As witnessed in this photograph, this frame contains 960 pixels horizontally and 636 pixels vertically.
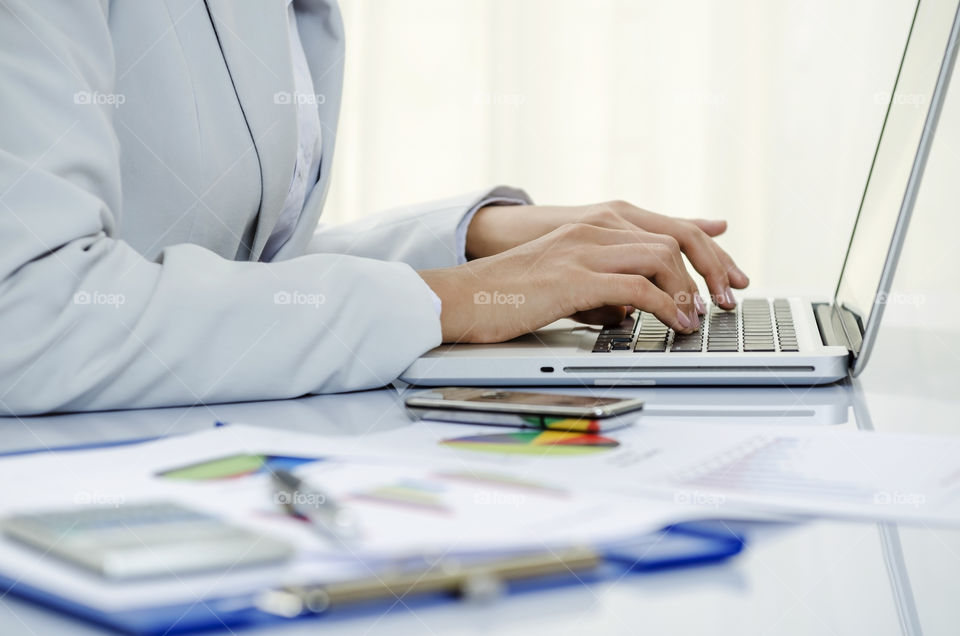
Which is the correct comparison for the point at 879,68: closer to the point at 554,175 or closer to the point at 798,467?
the point at 554,175

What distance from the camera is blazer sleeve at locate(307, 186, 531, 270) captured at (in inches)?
41.7

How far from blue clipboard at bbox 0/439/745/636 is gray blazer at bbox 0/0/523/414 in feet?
1.09

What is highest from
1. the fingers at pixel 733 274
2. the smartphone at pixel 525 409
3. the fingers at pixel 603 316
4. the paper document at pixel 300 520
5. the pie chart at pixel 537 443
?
the paper document at pixel 300 520

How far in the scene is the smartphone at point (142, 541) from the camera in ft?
0.82

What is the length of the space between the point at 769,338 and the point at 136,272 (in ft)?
1.58

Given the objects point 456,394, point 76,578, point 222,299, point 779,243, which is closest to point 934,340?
point 456,394

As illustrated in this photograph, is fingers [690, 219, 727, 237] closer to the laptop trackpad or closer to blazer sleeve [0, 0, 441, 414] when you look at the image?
the laptop trackpad

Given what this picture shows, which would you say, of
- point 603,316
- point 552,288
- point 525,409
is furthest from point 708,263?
point 525,409

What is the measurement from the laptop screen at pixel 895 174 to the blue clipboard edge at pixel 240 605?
16.2 inches

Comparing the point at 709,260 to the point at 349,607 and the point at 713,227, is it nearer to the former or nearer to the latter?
the point at 713,227

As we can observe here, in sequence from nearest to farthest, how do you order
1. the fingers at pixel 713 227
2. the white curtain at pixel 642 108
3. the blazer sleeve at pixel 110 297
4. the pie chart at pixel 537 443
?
1. the pie chart at pixel 537 443
2. the blazer sleeve at pixel 110 297
3. the fingers at pixel 713 227
4. the white curtain at pixel 642 108

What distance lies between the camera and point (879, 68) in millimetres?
2125

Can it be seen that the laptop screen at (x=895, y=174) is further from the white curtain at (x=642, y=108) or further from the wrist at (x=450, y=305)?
the white curtain at (x=642, y=108)

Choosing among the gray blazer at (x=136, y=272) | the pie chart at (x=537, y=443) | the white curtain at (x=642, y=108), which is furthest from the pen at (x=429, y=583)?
the white curtain at (x=642, y=108)
